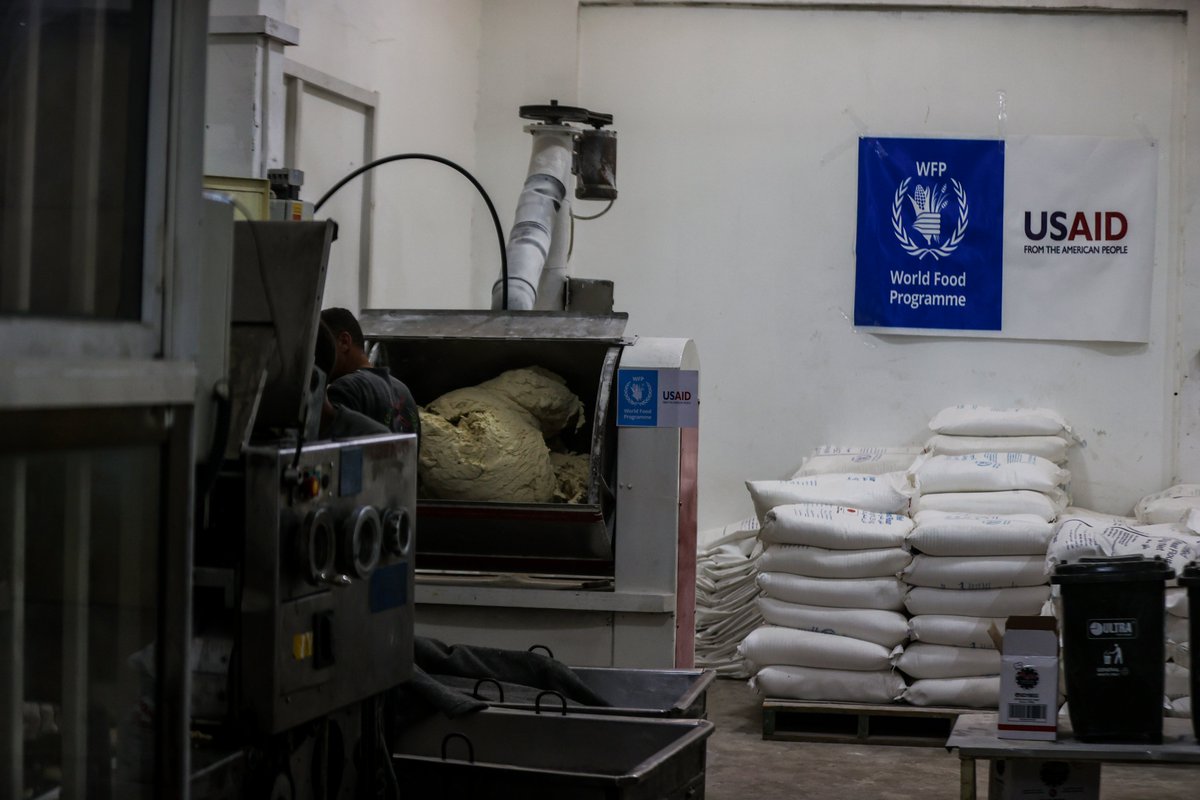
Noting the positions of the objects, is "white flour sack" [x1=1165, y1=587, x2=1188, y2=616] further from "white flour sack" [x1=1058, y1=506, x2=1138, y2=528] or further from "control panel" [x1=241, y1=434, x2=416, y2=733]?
"control panel" [x1=241, y1=434, x2=416, y2=733]

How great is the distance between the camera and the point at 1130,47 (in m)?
5.33

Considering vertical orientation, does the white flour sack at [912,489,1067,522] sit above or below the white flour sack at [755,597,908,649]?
above

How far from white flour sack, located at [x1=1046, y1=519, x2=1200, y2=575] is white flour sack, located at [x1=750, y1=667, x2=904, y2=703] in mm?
683

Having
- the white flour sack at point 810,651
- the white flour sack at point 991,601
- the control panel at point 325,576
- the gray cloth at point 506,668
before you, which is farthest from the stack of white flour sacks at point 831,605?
the control panel at point 325,576

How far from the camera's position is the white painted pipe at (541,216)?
434 centimetres

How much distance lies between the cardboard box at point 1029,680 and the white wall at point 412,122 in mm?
2478

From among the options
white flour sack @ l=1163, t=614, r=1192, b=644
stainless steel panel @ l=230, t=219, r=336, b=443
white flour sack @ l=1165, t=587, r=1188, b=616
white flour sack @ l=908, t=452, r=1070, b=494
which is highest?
stainless steel panel @ l=230, t=219, r=336, b=443

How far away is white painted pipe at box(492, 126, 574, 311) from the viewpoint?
434 cm

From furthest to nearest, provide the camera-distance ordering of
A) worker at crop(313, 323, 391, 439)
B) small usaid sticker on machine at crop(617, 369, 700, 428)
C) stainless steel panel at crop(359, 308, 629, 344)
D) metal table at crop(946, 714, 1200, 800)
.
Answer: stainless steel panel at crop(359, 308, 629, 344) → small usaid sticker on machine at crop(617, 369, 700, 428) → metal table at crop(946, 714, 1200, 800) → worker at crop(313, 323, 391, 439)

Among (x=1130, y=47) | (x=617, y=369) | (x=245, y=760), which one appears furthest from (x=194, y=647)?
(x=1130, y=47)

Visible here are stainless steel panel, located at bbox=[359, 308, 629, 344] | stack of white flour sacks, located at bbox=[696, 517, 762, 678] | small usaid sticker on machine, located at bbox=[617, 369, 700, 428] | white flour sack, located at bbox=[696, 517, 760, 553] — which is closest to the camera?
small usaid sticker on machine, located at bbox=[617, 369, 700, 428]

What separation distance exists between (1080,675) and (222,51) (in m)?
2.66

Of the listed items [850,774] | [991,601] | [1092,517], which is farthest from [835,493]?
[850,774]

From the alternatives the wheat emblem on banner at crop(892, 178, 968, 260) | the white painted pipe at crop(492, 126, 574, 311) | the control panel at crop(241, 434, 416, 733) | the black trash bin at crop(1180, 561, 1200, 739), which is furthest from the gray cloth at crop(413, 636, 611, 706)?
the wheat emblem on banner at crop(892, 178, 968, 260)
